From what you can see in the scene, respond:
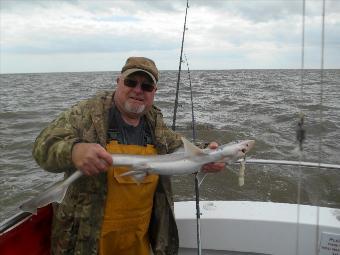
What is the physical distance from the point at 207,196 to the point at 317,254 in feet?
17.4

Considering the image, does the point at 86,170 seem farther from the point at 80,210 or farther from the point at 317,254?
the point at 317,254

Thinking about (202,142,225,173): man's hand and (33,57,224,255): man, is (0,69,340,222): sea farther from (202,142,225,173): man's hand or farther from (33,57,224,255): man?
(33,57,224,255): man

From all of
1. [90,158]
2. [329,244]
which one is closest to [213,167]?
[90,158]

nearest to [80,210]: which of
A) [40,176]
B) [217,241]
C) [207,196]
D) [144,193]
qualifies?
[144,193]

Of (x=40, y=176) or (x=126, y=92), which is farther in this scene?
(x=40, y=176)

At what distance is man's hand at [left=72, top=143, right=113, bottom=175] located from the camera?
107 inches

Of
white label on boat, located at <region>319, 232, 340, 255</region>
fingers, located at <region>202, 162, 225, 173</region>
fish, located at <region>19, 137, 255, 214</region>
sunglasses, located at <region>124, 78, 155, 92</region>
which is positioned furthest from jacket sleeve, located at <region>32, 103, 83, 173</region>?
white label on boat, located at <region>319, 232, 340, 255</region>

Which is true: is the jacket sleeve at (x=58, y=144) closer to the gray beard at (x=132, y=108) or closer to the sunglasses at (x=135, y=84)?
the gray beard at (x=132, y=108)

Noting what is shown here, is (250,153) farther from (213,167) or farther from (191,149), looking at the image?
(191,149)

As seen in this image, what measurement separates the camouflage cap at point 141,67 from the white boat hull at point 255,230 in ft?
4.82

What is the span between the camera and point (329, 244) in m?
3.79

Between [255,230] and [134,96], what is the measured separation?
1774 millimetres

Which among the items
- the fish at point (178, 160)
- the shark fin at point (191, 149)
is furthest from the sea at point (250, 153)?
the shark fin at point (191, 149)

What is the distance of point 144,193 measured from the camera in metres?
3.38
